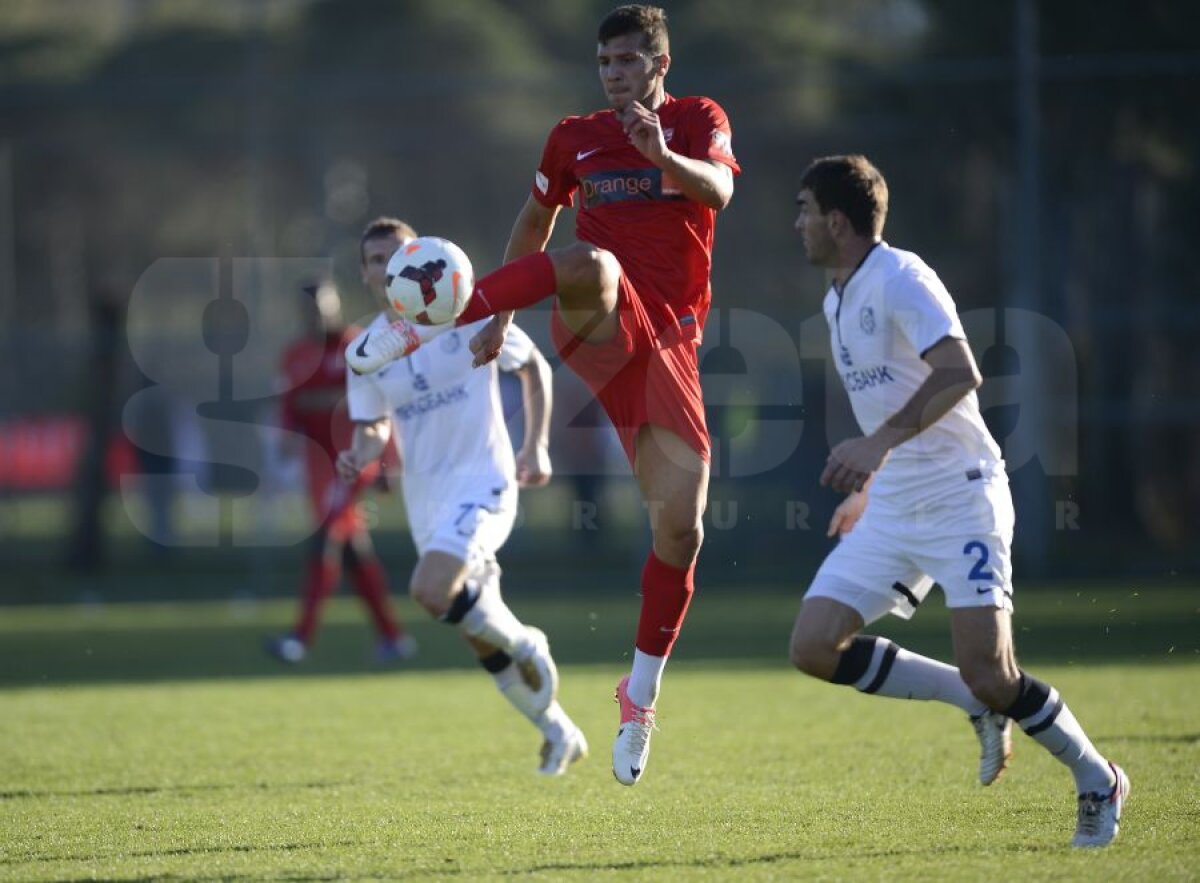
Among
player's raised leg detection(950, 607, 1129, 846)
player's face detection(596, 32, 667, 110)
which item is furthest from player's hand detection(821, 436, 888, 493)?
player's face detection(596, 32, 667, 110)

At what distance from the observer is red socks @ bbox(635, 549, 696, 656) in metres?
6.14

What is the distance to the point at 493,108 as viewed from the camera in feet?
60.6

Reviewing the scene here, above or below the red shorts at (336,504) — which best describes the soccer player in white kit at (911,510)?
above

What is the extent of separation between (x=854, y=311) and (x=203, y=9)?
17.6m

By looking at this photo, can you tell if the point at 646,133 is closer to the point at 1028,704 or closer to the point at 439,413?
the point at 1028,704

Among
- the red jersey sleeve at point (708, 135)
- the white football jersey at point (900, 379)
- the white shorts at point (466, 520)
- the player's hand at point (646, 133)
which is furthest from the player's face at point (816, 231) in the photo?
the white shorts at point (466, 520)

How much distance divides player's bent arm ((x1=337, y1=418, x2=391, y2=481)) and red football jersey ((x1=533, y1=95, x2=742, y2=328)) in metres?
1.74

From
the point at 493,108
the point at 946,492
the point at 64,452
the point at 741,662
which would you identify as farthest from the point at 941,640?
the point at 64,452

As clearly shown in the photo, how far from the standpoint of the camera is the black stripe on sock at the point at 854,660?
19.5 ft

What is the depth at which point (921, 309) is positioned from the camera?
5.38 meters

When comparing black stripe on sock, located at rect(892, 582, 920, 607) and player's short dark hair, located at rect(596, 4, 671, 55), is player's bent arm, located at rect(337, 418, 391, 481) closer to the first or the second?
player's short dark hair, located at rect(596, 4, 671, 55)

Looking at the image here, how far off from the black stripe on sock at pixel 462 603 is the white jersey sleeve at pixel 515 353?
3.36 ft

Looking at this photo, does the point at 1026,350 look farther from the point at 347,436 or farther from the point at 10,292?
the point at 10,292

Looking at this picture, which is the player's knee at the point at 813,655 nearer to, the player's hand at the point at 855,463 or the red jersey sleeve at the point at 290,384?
the player's hand at the point at 855,463
